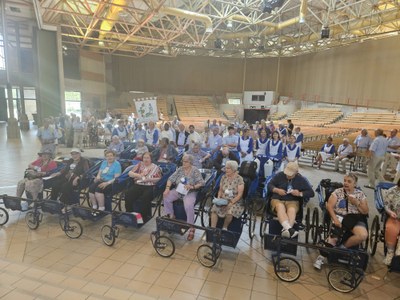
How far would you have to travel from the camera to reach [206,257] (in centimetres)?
341

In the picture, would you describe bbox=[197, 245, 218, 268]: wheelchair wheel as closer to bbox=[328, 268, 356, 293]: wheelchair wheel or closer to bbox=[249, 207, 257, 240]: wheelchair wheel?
bbox=[249, 207, 257, 240]: wheelchair wheel

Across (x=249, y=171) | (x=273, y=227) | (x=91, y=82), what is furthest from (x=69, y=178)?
(x=91, y=82)

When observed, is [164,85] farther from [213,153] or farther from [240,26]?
[213,153]

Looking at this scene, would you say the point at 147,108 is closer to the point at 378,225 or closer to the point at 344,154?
the point at 344,154

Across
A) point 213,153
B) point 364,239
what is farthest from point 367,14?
point 364,239

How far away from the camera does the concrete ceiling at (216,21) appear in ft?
37.0

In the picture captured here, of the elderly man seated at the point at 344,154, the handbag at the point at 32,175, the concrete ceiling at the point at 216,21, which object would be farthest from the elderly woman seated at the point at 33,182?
the elderly man seated at the point at 344,154

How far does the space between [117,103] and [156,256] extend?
2203cm

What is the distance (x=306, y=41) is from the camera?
63.0 ft

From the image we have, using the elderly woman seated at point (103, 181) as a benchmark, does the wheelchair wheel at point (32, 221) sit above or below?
below

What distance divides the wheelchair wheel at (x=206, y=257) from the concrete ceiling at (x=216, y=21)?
9.07 meters

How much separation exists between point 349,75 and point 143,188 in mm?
20209

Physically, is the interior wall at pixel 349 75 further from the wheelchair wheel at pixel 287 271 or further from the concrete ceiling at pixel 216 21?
the wheelchair wheel at pixel 287 271

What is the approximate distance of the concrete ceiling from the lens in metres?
11.3
